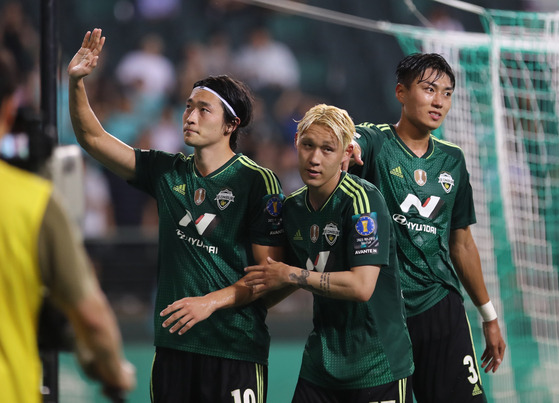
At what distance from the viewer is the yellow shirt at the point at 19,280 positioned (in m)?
2.23

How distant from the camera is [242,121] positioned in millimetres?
4387

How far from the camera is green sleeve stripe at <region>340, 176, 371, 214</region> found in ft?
12.4

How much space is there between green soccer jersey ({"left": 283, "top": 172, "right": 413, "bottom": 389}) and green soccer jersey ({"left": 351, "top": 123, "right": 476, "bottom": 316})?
18.9 inches

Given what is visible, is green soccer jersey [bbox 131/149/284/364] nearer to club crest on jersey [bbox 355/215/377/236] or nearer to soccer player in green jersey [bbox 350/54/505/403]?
club crest on jersey [bbox 355/215/377/236]

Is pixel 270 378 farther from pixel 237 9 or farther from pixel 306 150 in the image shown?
pixel 237 9

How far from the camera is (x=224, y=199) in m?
4.18

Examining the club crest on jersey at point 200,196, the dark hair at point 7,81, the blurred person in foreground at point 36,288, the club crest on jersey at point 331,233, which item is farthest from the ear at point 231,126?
the blurred person in foreground at point 36,288

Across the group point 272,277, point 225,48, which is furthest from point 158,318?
point 225,48

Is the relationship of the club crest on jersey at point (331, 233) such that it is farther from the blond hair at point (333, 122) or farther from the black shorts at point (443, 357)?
the black shorts at point (443, 357)

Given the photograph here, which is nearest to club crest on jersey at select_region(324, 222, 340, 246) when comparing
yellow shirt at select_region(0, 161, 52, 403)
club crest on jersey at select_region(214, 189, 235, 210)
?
club crest on jersey at select_region(214, 189, 235, 210)

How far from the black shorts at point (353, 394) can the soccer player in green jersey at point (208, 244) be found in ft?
1.00

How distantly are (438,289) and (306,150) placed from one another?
1120mm

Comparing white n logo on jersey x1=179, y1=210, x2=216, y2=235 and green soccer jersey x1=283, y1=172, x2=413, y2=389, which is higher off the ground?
white n logo on jersey x1=179, y1=210, x2=216, y2=235

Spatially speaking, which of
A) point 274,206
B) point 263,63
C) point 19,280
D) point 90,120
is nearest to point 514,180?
point 274,206
